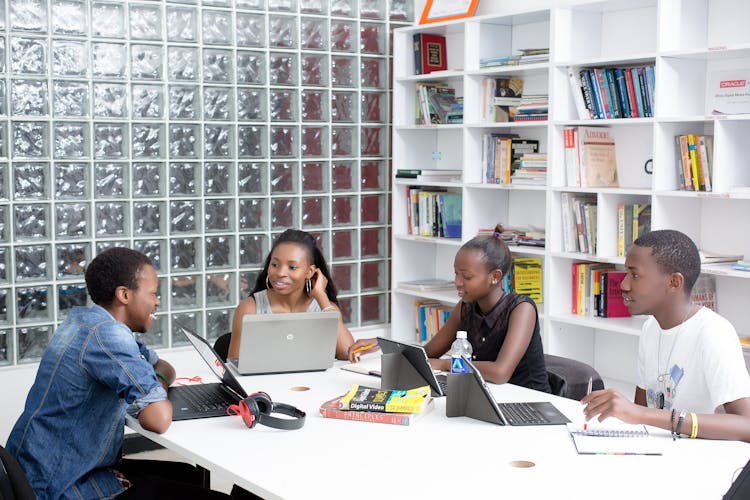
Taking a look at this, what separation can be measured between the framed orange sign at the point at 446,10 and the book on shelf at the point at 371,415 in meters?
2.73

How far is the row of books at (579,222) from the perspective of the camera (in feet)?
13.8

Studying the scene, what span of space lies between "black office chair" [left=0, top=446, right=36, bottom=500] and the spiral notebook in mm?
1227

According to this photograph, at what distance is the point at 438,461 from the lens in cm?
212

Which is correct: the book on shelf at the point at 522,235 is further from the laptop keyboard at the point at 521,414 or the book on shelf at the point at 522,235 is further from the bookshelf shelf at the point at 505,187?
the laptop keyboard at the point at 521,414

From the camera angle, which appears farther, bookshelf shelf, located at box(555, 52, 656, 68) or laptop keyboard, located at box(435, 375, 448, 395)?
bookshelf shelf, located at box(555, 52, 656, 68)

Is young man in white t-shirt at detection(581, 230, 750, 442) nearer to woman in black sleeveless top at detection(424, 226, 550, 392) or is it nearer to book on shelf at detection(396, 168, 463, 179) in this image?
woman in black sleeveless top at detection(424, 226, 550, 392)

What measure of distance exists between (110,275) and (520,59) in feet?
8.43

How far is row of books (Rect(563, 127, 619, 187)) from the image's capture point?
4.19 meters

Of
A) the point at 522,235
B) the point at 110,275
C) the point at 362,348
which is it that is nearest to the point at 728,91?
the point at 522,235

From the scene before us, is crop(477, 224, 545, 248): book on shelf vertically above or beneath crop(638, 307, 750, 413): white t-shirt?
above

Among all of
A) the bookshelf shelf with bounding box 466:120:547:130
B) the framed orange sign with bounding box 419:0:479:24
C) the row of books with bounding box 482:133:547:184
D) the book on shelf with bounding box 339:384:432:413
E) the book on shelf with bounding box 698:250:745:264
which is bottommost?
the book on shelf with bounding box 339:384:432:413

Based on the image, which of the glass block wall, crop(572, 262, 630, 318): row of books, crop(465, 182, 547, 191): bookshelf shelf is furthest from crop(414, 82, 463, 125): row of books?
crop(572, 262, 630, 318): row of books

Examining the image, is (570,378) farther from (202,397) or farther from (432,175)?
(432,175)

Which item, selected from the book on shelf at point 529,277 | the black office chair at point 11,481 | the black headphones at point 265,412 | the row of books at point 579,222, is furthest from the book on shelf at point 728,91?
the black office chair at point 11,481
